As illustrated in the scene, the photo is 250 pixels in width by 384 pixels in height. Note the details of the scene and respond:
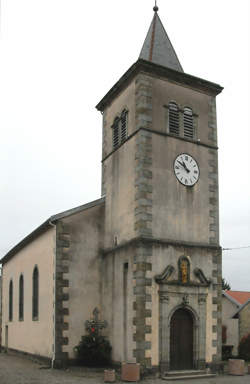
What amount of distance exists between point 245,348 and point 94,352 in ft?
40.4

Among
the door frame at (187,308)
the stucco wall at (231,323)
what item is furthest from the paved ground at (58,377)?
the stucco wall at (231,323)

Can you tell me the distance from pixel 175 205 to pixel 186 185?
1005 millimetres

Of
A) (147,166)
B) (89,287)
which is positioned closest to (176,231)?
(147,166)

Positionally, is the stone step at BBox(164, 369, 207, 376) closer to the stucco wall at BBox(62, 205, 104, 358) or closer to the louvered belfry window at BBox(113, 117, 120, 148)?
the stucco wall at BBox(62, 205, 104, 358)

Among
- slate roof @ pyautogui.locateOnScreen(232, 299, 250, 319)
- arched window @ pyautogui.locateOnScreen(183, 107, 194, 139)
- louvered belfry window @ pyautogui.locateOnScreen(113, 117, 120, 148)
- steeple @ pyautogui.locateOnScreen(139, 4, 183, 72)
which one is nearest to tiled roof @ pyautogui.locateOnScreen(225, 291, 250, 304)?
slate roof @ pyautogui.locateOnScreen(232, 299, 250, 319)

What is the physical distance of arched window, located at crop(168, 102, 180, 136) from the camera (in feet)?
66.3

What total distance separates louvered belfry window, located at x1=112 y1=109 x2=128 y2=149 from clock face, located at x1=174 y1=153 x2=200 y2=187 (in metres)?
2.50

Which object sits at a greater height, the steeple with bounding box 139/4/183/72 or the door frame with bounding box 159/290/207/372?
the steeple with bounding box 139/4/183/72

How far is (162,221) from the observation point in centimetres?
1878

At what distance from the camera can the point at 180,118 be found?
20.4 metres

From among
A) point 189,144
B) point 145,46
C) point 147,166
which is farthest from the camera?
point 145,46

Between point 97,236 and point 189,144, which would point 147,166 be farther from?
point 97,236

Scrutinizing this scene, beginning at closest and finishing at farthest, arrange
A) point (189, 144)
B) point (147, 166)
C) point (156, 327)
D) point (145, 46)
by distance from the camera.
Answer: point (156, 327) < point (147, 166) < point (189, 144) < point (145, 46)

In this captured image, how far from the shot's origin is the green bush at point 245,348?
2756 centimetres
